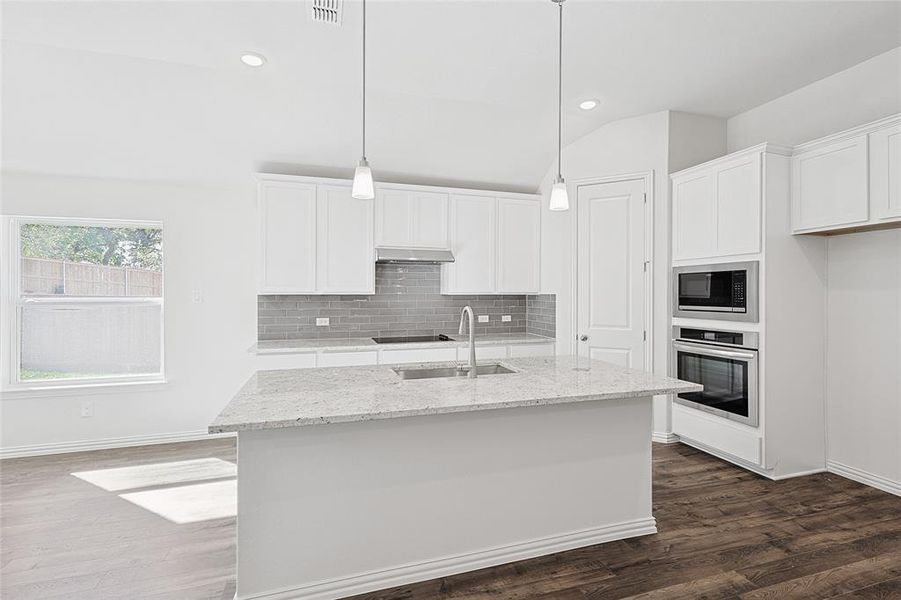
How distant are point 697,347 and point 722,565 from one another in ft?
5.93

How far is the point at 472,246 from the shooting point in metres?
4.62

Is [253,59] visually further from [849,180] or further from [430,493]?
[849,180]

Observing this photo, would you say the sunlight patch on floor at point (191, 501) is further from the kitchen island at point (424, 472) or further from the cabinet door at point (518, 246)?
the cabinet door at point (518, 246)

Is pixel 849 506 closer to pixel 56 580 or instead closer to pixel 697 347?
pixel 697 347

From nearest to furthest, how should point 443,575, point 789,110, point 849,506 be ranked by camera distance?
point 443,575
point 849,506
point 789,110

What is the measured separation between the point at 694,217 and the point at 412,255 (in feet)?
7.80

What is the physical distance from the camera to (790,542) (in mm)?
2412

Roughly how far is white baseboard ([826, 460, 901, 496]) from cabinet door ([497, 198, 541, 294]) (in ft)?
8.95

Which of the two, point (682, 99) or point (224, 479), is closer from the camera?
point (224, 479)

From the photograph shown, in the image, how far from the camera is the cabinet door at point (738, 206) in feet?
10.5

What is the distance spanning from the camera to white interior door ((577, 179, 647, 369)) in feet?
13.2

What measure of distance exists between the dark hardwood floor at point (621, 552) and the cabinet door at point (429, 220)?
2717 millimetres

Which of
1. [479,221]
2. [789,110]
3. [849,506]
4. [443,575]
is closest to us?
[443,575]

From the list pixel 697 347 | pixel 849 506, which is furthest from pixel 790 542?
Answer: pixel 697 347
